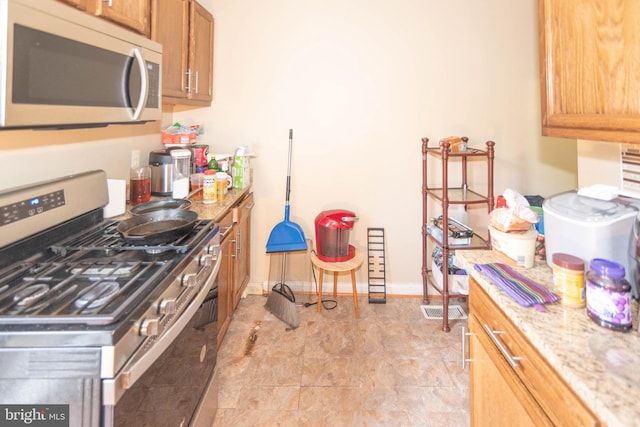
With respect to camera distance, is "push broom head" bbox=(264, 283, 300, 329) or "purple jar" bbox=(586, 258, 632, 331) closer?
"purple jar" bbox=(586, 258, 632, 331)

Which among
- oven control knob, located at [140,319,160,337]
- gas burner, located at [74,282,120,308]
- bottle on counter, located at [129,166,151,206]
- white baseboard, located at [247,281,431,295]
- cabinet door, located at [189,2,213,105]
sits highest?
cabinet door, located at [189,2,213,105]

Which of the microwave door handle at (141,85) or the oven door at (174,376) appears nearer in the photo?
the oven door at (174,376)

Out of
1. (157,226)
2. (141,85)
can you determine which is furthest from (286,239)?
(141,85)

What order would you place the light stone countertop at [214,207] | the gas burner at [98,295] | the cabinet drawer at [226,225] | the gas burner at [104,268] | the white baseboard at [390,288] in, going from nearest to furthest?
the gas burner at [98,295]
the gas burner at [104,268]
the light stone countertop at [214,207]
the cabinet drawer at [226,225]
the white baseboard at [390,288]

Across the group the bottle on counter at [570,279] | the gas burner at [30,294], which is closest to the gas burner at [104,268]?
the gas burner at [30,294]

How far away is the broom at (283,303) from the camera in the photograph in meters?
2.53

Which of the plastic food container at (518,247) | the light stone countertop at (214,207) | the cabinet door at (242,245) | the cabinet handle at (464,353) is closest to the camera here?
the plastic food container at (518,247)

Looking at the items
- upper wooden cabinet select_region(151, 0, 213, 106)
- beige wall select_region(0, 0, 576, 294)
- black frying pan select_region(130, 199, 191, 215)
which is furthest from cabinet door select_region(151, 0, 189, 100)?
black frying pan select_region(130, 199, 191, 215)

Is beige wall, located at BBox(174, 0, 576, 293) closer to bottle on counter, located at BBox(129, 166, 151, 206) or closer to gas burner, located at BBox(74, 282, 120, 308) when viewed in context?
bottle on counter, located at BBox(129, 166, 151, 206)

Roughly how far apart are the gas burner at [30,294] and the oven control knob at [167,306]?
29cm

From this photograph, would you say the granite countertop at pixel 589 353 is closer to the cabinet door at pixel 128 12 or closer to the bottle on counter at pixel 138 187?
the cabinet door at pixel 128 12

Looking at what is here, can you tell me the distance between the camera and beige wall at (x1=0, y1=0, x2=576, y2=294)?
280 cm

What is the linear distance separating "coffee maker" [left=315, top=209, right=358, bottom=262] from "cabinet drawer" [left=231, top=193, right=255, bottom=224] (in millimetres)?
552

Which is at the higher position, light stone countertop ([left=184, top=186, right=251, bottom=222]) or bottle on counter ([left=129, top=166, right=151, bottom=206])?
bottle on counter ([left=129, top=166, right=151, bottom=206])
